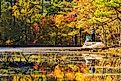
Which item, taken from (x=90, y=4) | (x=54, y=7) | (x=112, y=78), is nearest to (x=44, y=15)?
(x=54, y=7)

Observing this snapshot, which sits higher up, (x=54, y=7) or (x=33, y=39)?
(x=54, y=7)

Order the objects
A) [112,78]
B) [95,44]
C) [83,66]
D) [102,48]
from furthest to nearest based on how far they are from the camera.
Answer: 1. [95,44]
2. [102,48]
3. [83,66]
4. [112,78]

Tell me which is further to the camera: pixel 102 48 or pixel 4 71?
pixel 102 48

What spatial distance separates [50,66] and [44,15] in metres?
14.0

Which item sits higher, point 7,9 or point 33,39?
point 7,9

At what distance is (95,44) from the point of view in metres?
25.2

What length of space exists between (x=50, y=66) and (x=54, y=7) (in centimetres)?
1458

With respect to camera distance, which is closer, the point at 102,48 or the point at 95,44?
the point at 102,48

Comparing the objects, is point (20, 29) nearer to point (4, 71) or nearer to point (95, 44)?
point (95, 44)

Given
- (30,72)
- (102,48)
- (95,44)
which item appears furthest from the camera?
(95,44)

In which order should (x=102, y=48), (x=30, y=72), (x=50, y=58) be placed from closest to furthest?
(x=30, y=72), (x=50, y=58), (x=102, y=48)

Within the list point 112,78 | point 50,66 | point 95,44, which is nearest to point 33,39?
point 95,44

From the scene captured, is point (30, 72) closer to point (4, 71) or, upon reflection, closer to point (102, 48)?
point (4, 71)

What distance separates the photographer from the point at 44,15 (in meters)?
29.4
